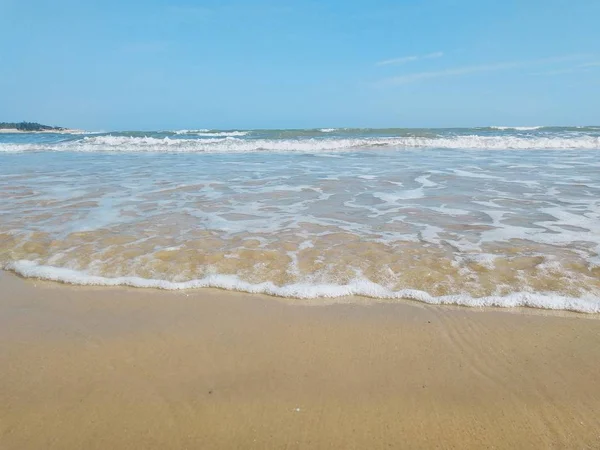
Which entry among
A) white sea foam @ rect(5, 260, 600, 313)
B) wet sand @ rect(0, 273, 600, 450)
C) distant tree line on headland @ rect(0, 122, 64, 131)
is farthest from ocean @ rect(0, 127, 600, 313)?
distant tree line on headland @ rect(0, 122, 64, 131)

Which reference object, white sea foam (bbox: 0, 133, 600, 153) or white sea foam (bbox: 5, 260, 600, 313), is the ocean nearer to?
white sea foam (bbox: 5, 260, 600, 313)

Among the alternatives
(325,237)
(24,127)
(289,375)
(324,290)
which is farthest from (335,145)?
(24,127)

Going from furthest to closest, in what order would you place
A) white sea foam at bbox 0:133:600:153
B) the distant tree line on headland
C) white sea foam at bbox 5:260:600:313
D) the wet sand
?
the distant tree line on headland
white sea foam at bbox 0:133:600:153
white sea foam at bbox 5:260:600:313
the wet sand

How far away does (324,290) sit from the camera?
9.84 ft

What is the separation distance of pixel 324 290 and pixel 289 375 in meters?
0.99

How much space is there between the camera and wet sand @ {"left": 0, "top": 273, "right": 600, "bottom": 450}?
1.70 m

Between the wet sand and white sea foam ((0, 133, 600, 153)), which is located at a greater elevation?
the wet sand

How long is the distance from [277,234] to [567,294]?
249 cm

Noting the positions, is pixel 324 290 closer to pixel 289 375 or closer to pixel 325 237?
pixel 289 375

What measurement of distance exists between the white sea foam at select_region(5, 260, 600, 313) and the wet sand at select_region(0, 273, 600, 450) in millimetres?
106

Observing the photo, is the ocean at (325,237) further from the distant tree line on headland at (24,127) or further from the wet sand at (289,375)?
the distant tree line on headland at (24,127)

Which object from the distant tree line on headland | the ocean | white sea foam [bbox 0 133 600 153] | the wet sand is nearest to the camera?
the wet sand

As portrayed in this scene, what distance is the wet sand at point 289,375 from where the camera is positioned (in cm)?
170

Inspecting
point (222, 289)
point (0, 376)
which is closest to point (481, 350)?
point (222, 289)
